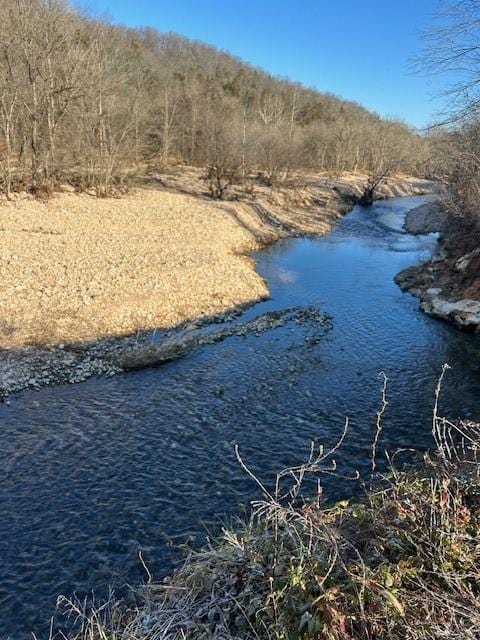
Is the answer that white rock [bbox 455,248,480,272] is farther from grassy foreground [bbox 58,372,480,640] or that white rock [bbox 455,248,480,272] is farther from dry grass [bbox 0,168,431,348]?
grassy foreground [bbox 58,372,480,640]

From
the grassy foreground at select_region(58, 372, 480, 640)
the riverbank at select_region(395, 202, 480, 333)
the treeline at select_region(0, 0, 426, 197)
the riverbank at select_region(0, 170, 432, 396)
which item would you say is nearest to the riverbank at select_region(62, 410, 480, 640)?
the grassy foreground at select_region(58, 372, 480, 640)

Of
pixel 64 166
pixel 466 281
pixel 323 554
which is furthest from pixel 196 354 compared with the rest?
pixel 64 166

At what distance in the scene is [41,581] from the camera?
23.1ft

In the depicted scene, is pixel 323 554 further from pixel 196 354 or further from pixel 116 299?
pixel 116 299

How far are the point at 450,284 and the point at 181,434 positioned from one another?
52.8 feet

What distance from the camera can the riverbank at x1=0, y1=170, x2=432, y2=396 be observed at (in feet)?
47.5

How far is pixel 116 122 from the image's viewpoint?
40875mm

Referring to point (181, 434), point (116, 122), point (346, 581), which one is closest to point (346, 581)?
point (346, 581)

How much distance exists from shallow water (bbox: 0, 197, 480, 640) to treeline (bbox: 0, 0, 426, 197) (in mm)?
6696

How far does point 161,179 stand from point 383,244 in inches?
920

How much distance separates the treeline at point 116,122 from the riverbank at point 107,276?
4.26 metres

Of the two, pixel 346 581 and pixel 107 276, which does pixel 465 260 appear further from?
pixel 346 581

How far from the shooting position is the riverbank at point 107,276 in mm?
14477

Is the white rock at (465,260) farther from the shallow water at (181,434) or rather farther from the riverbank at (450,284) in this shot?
the shallow water at (181,434)
